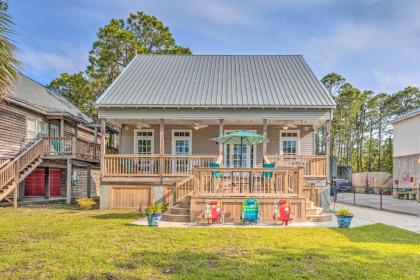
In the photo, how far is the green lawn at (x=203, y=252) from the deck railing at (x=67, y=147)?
800cm

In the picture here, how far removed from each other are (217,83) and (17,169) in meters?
9.96

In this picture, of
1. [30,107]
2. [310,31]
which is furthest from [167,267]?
[310,31]

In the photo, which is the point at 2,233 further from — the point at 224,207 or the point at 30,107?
the point at 30,107

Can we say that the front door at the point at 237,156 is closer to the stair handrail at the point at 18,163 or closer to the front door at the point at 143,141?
the front door at the point at 143,141

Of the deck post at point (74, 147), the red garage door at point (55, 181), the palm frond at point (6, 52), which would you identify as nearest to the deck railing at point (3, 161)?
the deck post at point (74, 147)

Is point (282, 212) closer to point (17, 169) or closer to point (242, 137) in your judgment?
point (242, 137)

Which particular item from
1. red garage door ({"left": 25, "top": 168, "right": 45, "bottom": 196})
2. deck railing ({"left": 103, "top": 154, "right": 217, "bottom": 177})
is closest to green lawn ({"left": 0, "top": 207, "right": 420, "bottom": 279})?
deck railing ({"left": 103, "top": 154, "right": 217, "bottom": 177})

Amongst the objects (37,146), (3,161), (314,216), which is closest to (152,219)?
(314,216)

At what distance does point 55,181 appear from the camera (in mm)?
23000

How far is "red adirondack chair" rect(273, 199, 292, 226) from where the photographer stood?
1016 cm

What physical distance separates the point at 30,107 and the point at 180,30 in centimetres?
1664

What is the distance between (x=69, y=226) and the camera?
31.5 feet

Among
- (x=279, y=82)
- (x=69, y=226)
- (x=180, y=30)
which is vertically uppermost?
(x=180, y=30)

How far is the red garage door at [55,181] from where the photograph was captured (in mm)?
22812
